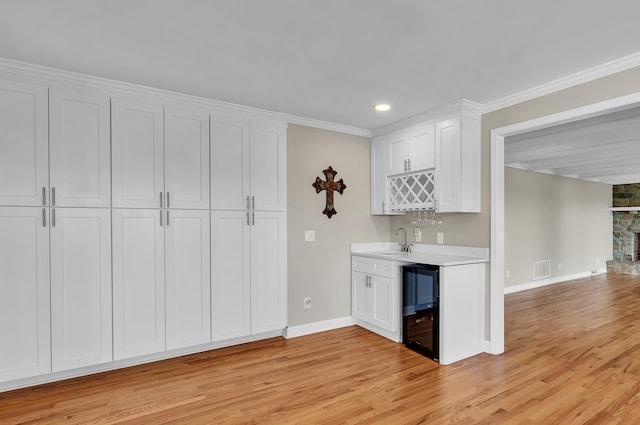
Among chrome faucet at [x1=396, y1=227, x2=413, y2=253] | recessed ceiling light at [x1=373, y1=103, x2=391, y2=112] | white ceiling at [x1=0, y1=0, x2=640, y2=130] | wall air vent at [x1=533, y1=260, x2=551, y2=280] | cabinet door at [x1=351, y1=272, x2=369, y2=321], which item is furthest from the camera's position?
wall air vent at [x1=533, y1=260, x2=551, y2=280]

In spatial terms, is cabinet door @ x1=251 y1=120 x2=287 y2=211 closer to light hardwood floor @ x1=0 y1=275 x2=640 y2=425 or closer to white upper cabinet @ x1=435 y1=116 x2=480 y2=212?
light hardwood floor @ x1=0 y1=275 x2=640 y2=425

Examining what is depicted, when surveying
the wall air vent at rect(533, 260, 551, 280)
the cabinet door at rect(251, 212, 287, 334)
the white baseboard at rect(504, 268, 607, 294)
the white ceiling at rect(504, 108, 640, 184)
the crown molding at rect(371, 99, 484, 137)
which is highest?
the crown molding at rect(371, 99, 484, 137)

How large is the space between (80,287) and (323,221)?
8.13 feet

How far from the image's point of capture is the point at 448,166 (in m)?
3.52

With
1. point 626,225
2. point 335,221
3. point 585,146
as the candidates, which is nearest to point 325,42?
point 335,221

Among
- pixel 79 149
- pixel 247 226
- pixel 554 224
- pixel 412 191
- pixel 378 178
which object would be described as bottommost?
pixel 554 224

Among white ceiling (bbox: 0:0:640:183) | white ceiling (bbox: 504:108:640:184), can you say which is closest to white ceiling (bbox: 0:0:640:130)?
white ceiling (bbox: 0:0:640:183)

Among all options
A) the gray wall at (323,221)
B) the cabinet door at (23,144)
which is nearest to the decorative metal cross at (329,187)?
the gray wall at (323,221)

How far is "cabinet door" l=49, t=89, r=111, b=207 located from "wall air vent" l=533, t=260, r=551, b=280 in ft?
23.8

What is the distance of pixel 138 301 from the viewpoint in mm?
3064

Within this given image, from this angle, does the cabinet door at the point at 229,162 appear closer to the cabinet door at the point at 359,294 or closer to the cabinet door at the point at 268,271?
the cabinet door at the point at 268,271

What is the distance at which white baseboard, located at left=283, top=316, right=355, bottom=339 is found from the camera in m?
3.89

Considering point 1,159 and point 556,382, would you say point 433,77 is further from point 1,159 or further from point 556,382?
point 1,159

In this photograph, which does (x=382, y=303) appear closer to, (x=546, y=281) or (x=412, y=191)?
(x=412, y=191)
